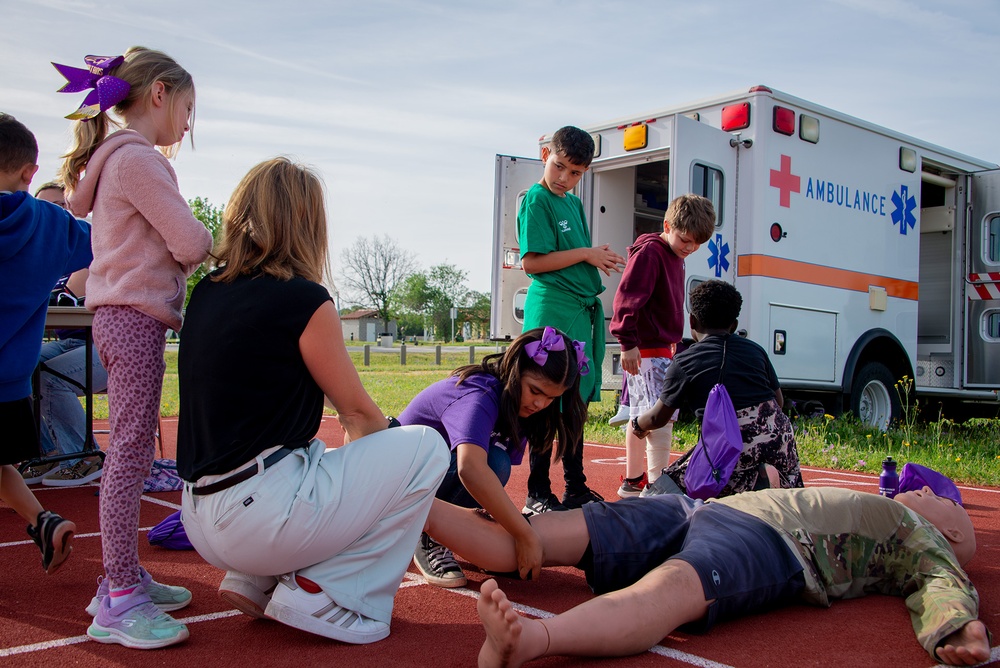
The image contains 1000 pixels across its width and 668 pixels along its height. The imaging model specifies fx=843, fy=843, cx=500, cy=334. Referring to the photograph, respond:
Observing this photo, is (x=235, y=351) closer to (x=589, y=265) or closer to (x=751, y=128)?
(x=589, y=265)

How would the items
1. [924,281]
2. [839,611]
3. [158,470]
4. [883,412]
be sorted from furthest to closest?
1. [924,281]
2. [883,412]
3. [158,470]
4. [839,611]

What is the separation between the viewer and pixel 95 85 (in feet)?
8.88

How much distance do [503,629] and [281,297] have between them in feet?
3.50

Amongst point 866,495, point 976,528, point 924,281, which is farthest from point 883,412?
point 866,495

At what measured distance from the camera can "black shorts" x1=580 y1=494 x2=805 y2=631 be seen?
2502mm

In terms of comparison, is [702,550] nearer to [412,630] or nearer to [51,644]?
[412,630]

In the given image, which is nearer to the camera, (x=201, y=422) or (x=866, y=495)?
(x=201, y=422)

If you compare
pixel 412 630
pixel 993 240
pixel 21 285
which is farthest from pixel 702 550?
→ pixel 993 240

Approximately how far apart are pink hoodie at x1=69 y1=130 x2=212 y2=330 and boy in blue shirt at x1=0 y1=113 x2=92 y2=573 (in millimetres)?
598

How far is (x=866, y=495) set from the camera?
2846mm

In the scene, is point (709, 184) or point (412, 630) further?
point (709, 184)

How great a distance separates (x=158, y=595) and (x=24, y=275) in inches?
51.1

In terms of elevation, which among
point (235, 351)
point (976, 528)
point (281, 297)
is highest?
point (281, 297)

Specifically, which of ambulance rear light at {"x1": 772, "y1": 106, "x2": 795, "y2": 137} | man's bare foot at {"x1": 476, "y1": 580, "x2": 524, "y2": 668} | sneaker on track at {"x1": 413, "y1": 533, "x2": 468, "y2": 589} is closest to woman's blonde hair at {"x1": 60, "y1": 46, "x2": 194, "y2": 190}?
sneaker on track at {"x1": 413, "y1": 533, "x2": 468, "y2": 589}
